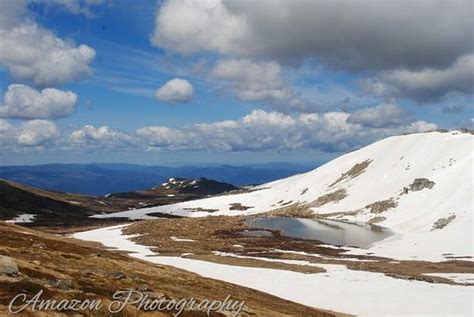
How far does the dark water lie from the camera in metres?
124

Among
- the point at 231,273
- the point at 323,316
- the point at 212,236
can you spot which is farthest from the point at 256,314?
the point at 212,236

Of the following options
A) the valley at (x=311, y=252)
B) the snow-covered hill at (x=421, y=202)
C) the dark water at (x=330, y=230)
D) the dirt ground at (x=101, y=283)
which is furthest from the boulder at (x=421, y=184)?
the dirt ground at (x=101, y=283)

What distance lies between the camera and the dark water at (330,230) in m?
124

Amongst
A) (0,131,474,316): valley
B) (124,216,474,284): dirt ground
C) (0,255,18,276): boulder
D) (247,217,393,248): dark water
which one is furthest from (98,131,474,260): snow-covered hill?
(0,255,18,276): boulder

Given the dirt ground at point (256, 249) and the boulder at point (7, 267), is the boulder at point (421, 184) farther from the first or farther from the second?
the boulder at point (7, 267)

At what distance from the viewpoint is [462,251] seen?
102 m

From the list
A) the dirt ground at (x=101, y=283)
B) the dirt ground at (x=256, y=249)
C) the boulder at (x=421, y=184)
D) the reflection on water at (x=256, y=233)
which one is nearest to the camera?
the dirt ground at (x=101, y=283)

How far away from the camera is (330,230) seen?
144 metres

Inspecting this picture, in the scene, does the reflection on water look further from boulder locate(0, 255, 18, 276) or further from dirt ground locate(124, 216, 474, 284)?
boulder locate(0, 255, 18, 276)

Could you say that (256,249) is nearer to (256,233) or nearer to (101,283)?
(256,233)

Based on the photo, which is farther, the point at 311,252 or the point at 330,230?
the point at 330,230

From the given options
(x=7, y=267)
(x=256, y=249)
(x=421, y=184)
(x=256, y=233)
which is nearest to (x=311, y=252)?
(x=256, y=249)

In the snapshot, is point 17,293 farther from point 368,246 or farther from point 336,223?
point 336,223

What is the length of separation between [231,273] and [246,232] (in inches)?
2915
